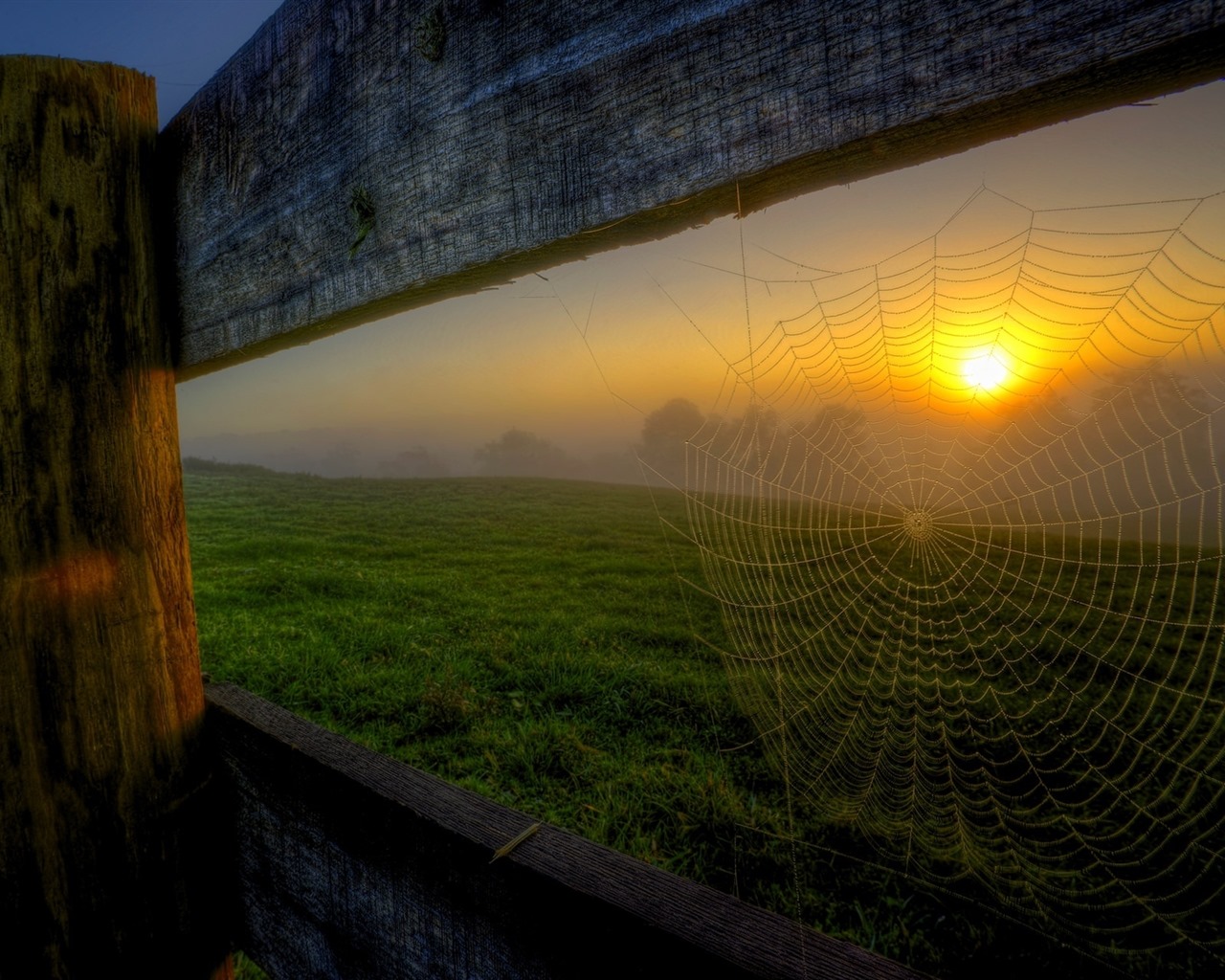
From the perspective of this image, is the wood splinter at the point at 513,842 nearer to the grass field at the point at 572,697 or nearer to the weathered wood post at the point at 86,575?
the weathered wood post at the point at 86,575

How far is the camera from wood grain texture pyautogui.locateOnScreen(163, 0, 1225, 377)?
0.46 meters

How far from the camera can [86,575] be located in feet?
3.14

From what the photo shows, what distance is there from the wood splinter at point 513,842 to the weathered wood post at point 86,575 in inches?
28.8

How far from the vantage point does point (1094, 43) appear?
42 centimetres

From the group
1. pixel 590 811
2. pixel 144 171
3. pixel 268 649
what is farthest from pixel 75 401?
pixel 268 649

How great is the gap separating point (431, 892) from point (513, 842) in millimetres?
165

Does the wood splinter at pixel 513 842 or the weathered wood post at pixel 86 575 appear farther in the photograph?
the weathered wood post at pixel 86 575

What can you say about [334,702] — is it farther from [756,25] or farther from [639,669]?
[756,25]

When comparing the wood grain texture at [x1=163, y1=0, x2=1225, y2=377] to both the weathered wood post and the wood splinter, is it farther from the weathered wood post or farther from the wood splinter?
the wood splinter

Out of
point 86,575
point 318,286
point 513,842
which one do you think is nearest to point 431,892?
point 513,842

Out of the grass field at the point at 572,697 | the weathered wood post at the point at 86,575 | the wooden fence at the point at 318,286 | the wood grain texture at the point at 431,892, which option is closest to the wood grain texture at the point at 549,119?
the wooden fence at the point at 318,286

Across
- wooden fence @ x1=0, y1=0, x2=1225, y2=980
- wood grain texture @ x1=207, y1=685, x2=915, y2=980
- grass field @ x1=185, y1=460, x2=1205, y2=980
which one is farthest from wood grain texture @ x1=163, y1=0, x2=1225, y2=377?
grass field @ x1=185, y1=460, x2=1205, y2=980

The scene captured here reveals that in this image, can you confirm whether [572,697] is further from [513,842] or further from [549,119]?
[549,119]

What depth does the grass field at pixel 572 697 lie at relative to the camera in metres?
2.60
